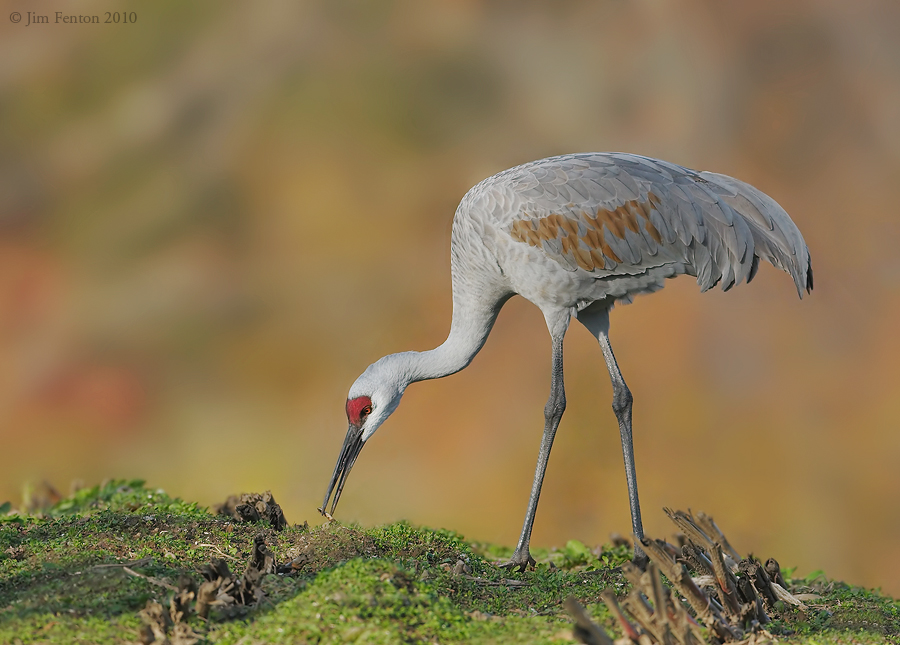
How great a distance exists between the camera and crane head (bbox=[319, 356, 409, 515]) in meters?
5.76

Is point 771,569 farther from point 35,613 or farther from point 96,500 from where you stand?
point 96,500

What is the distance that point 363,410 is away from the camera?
18.9 feet

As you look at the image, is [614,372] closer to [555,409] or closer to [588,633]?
[555,409]

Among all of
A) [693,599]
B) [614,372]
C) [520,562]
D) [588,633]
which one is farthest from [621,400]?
[588,633]

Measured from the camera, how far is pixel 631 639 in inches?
A: 114

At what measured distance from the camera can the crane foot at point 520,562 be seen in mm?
5332

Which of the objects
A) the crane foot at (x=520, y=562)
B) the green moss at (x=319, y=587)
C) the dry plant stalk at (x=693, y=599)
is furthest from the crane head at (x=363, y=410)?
the dry plant stalk at (x=693, y=599)

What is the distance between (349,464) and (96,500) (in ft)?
7.11

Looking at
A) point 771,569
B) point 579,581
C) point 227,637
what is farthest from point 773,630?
point 227,637

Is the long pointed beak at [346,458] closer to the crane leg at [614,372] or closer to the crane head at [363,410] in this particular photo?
the crane head at [363,410]

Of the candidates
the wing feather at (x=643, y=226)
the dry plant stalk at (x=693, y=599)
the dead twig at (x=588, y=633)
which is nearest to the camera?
the dead twig at (x=588, y=633)

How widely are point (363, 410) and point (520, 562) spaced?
1423 mm

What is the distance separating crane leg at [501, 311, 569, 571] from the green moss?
19 cm

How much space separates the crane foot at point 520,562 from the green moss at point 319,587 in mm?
103
